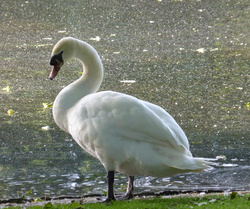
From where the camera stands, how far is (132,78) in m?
8.68

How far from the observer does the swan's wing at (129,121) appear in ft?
14.2

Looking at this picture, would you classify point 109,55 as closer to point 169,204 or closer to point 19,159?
point 19,159

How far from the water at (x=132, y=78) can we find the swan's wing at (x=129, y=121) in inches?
39.4

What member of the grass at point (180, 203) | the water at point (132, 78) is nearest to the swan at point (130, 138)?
the grass at point (180, 203)

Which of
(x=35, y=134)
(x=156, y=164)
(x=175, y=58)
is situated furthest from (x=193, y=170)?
(x=175, y=58)

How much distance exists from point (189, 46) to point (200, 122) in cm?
351

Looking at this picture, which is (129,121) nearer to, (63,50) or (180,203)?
(180,203)

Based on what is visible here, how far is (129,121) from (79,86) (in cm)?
91

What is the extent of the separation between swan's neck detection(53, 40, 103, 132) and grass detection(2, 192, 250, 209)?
0.83 m

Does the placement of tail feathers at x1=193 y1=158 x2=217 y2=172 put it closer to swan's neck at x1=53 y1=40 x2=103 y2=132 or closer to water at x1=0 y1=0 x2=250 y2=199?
water at x1=0 y1=0 x2=250 y2=199

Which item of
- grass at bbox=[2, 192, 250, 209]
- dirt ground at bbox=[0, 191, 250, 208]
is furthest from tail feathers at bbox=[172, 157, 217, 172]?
dirt ground at bbox=[0, 191, 250, 208]

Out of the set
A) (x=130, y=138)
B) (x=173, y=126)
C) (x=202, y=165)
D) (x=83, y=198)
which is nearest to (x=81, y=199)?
(x=83, y=198)

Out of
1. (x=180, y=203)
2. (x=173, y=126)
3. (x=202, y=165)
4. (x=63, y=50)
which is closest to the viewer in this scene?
(x=202, y=165)

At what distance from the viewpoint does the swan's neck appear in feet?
16.0
